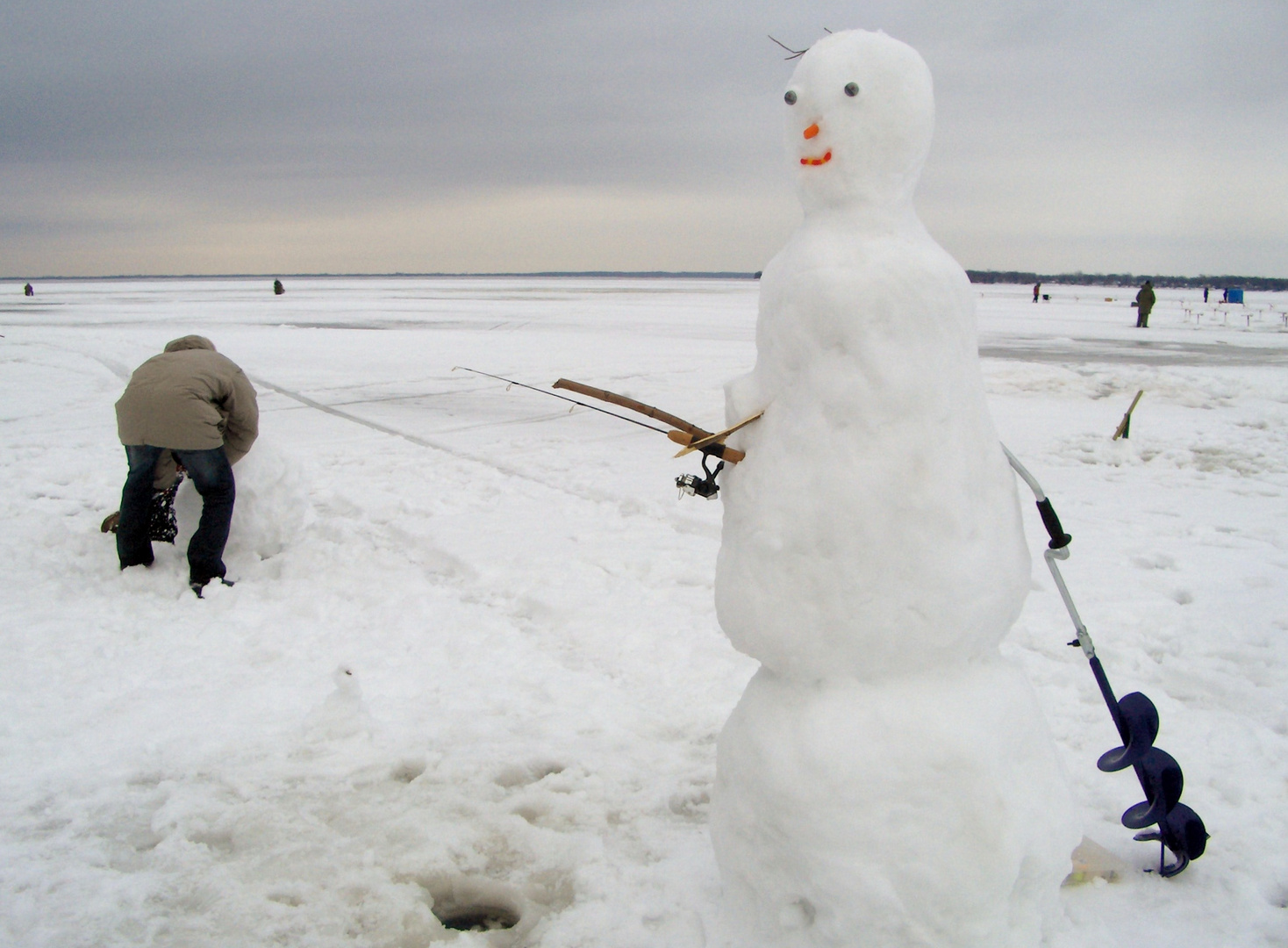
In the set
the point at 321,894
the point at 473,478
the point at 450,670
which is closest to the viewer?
the point at 321,894

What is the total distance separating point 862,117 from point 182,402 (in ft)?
12.5

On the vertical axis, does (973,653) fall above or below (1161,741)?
above

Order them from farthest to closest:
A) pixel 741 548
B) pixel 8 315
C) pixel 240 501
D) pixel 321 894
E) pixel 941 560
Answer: pixel 8 315 < pixel 240 501 < pixel 321 894 < pixel 741 548 < pixel 941 560


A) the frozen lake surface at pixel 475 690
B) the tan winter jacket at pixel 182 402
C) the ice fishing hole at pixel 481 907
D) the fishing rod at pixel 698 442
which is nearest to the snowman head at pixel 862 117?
the fishing rod at pixel 698 442

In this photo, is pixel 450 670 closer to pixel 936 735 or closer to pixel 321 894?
pixel 321 894

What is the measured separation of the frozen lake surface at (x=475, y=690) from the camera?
2621 mm

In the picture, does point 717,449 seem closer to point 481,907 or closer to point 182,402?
point 481,907

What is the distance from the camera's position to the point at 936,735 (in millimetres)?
2016

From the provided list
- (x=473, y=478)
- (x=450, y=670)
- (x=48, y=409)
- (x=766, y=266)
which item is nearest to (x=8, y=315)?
(x=48, y=409)

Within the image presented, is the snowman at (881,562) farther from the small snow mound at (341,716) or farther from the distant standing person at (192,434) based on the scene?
the distant standing person at (192,434)

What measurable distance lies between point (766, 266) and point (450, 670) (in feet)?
8.44

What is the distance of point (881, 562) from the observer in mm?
1994

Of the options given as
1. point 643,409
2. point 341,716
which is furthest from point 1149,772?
point 341,716

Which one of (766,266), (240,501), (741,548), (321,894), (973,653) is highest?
(766,266)
